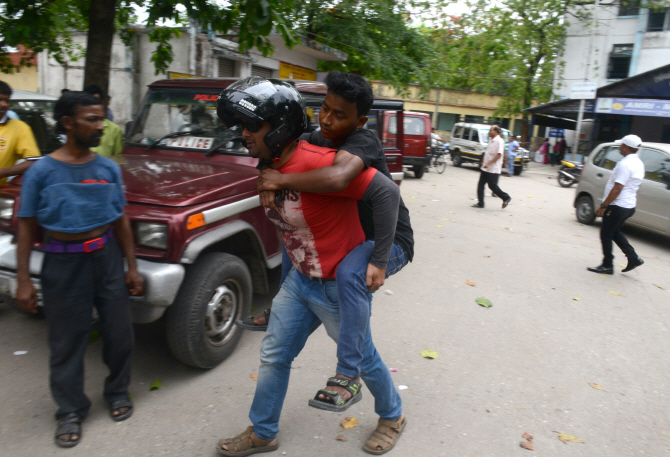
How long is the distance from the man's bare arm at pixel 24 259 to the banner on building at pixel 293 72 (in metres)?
15.4

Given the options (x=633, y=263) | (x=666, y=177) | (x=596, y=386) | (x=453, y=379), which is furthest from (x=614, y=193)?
(x=453, y=379)

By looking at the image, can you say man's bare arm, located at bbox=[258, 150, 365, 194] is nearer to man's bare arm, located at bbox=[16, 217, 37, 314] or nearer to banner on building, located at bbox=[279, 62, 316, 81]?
man's bare arm, located at bbox=[16, 217, 37, 314]

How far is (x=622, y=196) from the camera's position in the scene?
21.6 ft

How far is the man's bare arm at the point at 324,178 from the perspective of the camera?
215 centimetres

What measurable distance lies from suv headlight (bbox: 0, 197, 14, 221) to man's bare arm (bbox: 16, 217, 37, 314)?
A: 90 centimetres

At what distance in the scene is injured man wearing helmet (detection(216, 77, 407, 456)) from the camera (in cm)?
224

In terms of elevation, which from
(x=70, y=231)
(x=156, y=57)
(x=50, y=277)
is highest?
(x=156, y=57)

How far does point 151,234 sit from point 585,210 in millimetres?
9958

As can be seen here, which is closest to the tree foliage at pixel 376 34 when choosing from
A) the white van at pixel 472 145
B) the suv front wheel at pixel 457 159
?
the white van at pixel 472 145

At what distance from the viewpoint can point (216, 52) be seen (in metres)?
13.8

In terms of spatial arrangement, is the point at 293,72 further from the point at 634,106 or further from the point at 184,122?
the point at 634,106

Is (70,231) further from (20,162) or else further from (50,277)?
(20,162)

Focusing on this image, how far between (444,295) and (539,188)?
1402cm

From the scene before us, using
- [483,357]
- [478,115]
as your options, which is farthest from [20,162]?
[478,115]
